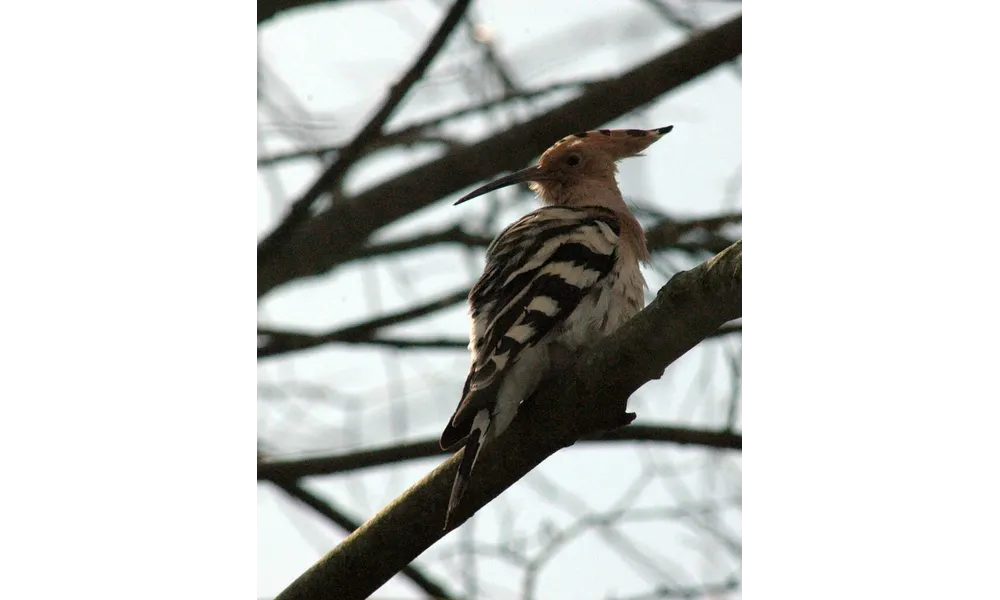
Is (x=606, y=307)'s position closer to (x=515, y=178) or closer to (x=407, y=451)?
(x=407, y=451)

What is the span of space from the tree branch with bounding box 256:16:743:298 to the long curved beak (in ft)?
0.33

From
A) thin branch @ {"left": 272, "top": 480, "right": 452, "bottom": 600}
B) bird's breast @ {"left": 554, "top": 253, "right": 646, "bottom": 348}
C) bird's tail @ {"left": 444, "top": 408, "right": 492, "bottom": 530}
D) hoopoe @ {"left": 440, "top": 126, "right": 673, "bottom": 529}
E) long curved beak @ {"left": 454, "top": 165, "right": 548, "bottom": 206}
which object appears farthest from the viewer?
long curved beak @ {"left": 454, "top": 165, "right": 548, "bottom": 206}

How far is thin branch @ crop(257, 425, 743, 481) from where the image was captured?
377cm

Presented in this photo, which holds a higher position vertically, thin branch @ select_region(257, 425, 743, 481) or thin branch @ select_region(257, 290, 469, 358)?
thin branch @ select_region(257, 290, 469, 358)

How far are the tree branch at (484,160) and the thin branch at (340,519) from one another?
2.95 feet

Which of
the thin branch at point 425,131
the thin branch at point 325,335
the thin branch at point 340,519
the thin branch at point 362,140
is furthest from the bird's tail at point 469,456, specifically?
the thin branch at point 425,131

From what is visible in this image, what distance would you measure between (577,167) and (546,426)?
6.46ft

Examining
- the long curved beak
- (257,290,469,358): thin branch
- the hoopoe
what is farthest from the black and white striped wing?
(257,290,469,358): thin branch

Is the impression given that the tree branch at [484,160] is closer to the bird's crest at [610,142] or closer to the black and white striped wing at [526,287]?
the bird's crest at [610,142]

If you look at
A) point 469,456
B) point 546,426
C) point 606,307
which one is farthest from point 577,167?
point 469,456

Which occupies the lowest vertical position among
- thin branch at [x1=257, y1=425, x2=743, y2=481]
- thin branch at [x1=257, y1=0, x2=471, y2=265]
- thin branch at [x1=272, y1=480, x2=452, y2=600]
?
thin branch at [x1=272, y1=480, x2=452, y2=600]

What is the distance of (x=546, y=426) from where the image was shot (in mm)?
2705

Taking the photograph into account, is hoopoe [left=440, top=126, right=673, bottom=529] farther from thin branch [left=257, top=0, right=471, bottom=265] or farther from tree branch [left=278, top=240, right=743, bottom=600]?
thin branch [left=257, top=0, right=471, bottom=265]
